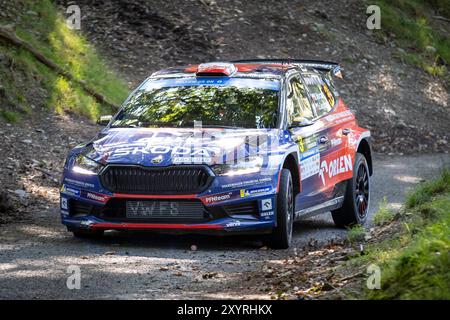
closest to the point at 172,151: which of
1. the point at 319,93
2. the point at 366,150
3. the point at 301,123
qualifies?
the point at 301,123

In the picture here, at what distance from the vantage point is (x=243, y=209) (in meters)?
9.66

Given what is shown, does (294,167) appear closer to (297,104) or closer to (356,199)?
(297,104)

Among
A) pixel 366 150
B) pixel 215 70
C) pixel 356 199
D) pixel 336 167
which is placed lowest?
pixel 356 199

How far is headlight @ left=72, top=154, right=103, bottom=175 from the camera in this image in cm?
974

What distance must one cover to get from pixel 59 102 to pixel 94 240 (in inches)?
263

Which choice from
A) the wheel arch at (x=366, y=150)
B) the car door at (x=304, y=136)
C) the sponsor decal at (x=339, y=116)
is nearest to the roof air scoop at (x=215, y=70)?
the car door at (x=304, y=136)

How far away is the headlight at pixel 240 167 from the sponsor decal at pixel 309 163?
892mm

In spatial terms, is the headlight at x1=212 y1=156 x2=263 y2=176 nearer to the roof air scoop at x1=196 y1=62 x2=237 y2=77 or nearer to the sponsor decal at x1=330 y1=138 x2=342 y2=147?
the roof air scoop at x1=196 y1=62 x2=237 y2=77

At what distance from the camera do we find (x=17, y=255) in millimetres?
9164

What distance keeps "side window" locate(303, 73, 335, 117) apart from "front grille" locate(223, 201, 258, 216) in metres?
2.24

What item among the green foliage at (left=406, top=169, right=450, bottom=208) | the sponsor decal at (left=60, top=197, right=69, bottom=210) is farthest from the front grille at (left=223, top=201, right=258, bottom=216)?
the green foliage at (left=406, top=169, right=450, bottom=208)

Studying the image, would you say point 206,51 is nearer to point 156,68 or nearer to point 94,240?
point 156,68

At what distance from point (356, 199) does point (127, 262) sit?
4.09m

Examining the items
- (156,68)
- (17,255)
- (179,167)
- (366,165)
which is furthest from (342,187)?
(156,68)
